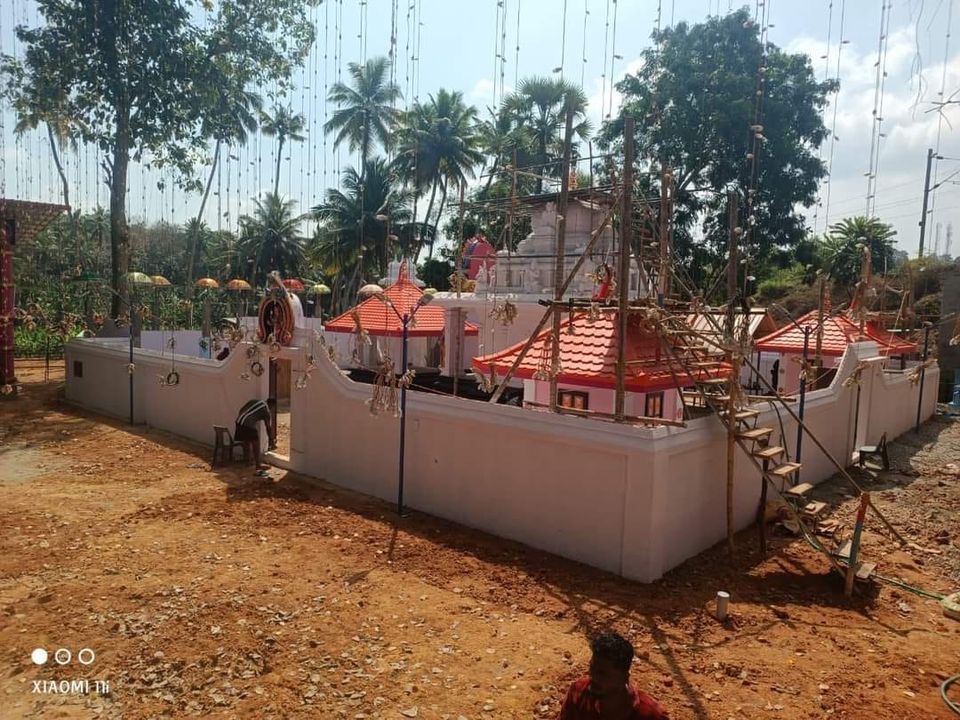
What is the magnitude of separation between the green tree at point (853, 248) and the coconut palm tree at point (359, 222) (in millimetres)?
24672

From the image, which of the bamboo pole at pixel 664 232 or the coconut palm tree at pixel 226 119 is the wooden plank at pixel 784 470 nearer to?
the bamboo pole at pixel 664 232

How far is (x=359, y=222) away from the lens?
36.9 meters

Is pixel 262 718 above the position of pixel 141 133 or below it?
below

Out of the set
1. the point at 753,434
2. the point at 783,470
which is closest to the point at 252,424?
the point at 753,434

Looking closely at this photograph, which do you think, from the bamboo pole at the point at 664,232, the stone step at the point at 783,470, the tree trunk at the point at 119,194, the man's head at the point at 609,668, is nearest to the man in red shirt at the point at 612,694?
the man's head at the point at 609,668

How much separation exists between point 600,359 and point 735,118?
24039 millimetres

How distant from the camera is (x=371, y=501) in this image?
11.5 m

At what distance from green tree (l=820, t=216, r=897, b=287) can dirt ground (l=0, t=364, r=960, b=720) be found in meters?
27.8

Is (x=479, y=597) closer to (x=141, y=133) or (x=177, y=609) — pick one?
(x=177, y=609)

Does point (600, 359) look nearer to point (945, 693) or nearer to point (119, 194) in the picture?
point (945, 693)

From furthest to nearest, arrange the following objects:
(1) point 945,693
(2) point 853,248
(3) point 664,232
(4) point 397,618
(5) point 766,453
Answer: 1. (2) point 853,248
2. (3) point 664,232
3. (5) point 766,453
4. (4) point 397,618
5. (1) point 945,693

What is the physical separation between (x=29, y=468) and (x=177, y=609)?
898 cm

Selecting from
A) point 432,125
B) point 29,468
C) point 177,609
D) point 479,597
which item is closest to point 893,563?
point 479,597

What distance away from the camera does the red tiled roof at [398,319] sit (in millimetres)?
20484
